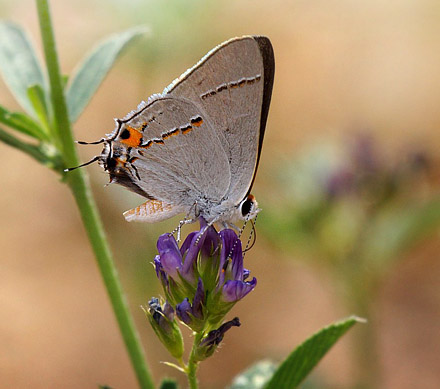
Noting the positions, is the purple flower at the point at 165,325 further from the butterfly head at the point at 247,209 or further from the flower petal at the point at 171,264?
the butterfly head at the point at 247,209

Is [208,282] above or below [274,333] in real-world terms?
below

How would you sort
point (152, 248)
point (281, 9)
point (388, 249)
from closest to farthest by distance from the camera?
1. point (388, 249)
2. point (152, 248)
3. point (281, 9)

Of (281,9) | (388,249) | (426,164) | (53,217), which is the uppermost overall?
(281,9)

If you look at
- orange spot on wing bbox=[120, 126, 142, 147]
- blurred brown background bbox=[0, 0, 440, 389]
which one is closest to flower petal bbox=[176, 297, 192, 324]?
orange spot on wing bbox=[120, 126, 142, 147]

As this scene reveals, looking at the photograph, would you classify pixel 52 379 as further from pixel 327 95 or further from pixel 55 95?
pixel 327 95

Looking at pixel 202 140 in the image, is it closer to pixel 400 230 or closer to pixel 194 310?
pixel 194 310

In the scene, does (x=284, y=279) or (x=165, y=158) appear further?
(x=284, y=279)

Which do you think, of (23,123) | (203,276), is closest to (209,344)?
(203,276)

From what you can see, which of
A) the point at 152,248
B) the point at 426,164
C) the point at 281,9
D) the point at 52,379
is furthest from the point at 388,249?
the point at 281,9
